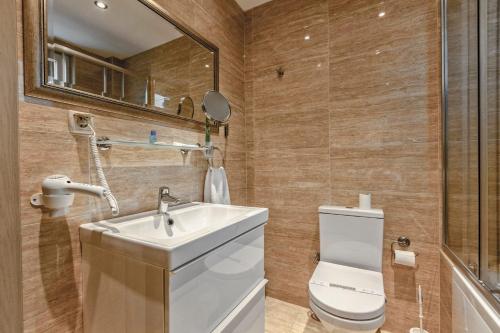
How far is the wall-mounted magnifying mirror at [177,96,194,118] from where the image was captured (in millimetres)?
1351

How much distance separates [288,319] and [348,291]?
2.14 ft

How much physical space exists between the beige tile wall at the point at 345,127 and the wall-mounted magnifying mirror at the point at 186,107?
0.69 m

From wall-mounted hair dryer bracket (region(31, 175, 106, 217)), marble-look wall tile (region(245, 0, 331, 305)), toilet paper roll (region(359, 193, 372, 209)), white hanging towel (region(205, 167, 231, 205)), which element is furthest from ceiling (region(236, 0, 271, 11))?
wall-mounted hair dryer bracket (region(31, 175, 106, 217))

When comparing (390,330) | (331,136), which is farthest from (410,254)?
(331,136)

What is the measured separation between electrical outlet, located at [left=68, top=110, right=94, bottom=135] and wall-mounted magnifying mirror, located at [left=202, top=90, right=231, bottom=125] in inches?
27.0

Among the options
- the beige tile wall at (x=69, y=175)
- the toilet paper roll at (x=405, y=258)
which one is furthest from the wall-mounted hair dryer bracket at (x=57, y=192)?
the toilet paper roll at (x=405, y=258)

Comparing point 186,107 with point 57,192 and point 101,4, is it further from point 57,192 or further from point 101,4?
point 57,192

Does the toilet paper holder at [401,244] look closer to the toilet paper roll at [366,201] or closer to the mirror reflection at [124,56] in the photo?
the toilet paper roll at [366,201]

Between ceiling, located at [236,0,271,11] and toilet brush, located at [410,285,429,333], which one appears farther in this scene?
ceiling, located at [236,0,271,11]

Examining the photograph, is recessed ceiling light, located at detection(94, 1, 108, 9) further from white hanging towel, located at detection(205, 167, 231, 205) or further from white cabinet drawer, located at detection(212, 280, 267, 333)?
white cabinet drawer, located at detection(212, 280, 267, 333)

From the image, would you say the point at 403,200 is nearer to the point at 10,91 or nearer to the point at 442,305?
the point at 442,305

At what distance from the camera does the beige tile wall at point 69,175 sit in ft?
2.47

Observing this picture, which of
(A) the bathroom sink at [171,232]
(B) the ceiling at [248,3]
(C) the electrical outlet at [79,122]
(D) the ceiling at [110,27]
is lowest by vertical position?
(A) the bathroom sink at [171,232]

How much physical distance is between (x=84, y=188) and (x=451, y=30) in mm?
1958
